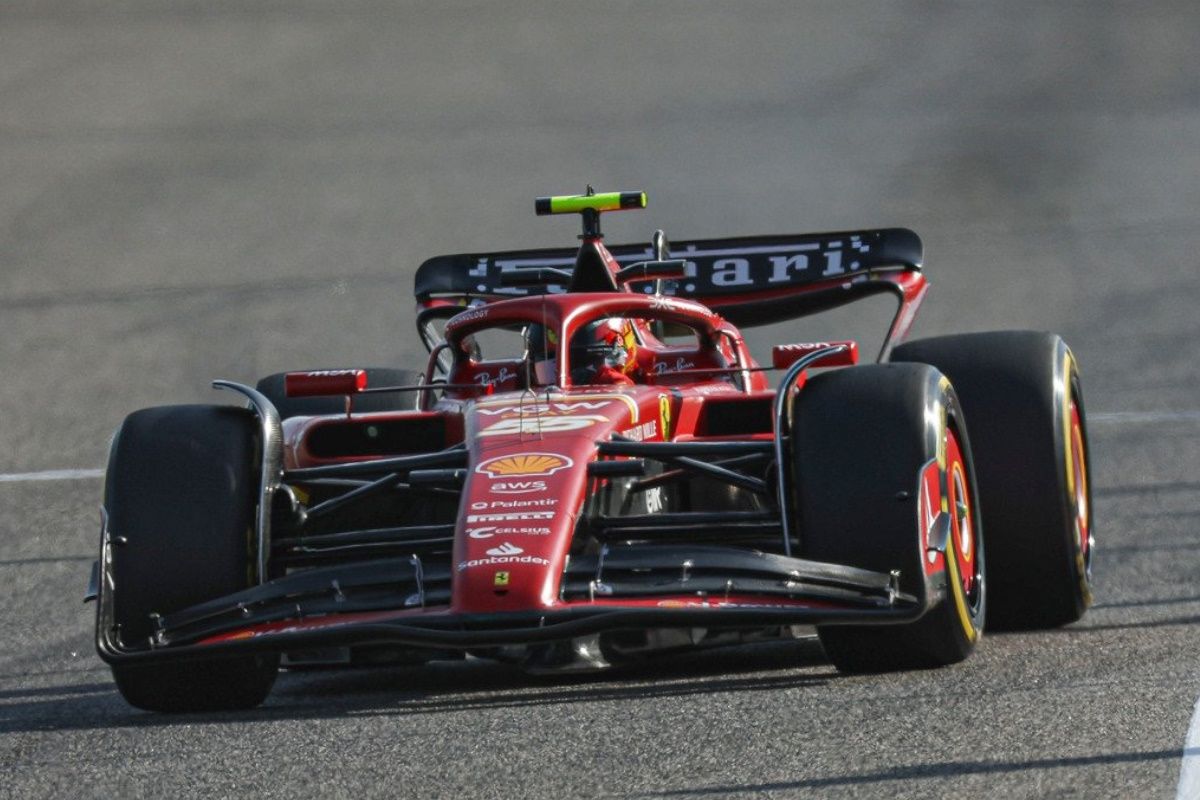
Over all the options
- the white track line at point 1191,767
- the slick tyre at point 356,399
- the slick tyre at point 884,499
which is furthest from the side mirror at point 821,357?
the slick tyre at point 356,399

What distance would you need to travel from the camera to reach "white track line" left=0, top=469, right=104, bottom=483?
13516 millimetres

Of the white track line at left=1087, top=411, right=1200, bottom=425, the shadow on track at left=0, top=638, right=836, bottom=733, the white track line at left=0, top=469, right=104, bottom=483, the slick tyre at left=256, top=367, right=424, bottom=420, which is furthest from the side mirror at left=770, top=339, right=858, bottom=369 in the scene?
the white track line at left=0, top=469, right=104, bottom=483

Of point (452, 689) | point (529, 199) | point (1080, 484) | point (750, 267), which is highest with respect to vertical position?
point (529, 199)

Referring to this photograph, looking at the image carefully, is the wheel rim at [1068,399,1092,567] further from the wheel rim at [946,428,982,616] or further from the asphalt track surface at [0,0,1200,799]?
the wheel rim at [946,428,982,616]

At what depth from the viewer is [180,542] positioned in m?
6.28

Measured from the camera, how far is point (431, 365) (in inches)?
340

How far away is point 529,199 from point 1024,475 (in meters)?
12.2

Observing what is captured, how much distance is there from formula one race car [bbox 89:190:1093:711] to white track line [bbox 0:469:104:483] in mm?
6341

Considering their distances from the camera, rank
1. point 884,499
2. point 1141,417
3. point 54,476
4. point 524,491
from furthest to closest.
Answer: point 1141,417
point 54,476
point 524,491
point 884,499

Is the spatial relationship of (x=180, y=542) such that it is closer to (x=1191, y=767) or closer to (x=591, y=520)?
(x=591, y=520)

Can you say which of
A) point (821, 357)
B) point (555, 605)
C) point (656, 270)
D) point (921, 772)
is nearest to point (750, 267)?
point (656, 270)

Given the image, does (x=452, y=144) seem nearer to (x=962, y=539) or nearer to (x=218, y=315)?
(x=218, y=315)

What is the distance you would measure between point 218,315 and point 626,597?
11818 mm

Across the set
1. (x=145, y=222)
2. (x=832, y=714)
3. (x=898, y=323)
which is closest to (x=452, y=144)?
(x=145, y=222)
